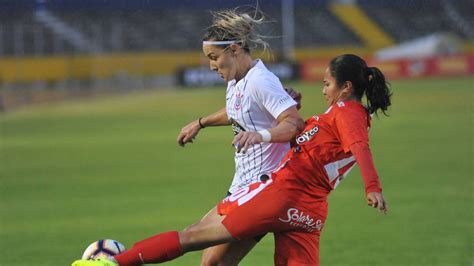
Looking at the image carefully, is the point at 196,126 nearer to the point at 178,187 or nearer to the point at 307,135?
the point at 307,135

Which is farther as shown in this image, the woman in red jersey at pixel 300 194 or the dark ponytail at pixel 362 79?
the dark ponytail at pixel 362 79

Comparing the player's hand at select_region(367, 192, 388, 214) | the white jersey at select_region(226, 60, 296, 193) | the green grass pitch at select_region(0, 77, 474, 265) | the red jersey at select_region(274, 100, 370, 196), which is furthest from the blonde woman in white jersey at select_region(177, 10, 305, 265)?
the green grass pitch at select_region(0, 77, 474, 265)

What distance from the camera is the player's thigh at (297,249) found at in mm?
5977

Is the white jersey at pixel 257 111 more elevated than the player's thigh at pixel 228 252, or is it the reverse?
the white jersey at pixel 257 111

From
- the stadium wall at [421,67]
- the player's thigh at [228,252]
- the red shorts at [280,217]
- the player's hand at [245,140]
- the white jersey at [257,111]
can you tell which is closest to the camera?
the player's hand at [245,140]

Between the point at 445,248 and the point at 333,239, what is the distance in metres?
1.36

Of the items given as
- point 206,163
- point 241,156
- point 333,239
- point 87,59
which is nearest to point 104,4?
point 87,59

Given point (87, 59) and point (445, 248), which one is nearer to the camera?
point (445, 248)

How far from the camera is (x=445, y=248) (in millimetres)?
9867

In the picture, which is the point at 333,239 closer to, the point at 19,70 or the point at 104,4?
the point at 104,4

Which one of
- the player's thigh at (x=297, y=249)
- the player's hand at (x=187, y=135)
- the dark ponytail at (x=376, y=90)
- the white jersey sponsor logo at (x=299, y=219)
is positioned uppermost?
the dark ponytail at (x=376, y=90)

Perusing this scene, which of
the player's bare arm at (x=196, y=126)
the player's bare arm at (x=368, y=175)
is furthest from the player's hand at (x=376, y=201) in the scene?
the player's bare arm at (x=196, y=126)

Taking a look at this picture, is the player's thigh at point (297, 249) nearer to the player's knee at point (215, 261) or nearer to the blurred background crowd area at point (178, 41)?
the player's knee at point (215, 261)

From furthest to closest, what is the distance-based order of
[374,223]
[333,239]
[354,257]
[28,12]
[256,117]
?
[28,12]
[374,223]
[333,239]
[354,257]
[256,117]
